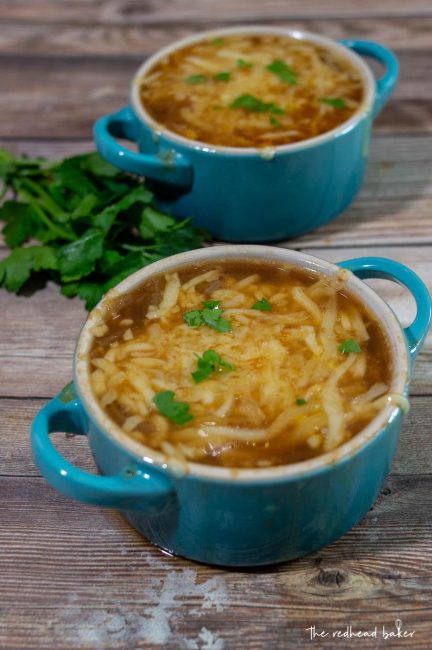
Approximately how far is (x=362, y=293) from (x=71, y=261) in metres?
0.70

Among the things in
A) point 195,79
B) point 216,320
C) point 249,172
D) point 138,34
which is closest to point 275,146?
point 249,172

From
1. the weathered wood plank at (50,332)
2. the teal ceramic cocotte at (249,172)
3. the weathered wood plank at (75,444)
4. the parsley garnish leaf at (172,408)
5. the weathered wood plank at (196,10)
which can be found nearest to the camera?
the parsley garnish leaf at (172,408)

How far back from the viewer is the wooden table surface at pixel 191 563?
1.33 metres

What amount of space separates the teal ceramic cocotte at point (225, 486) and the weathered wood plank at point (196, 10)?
71.8 inches

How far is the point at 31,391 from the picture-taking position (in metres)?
1.76

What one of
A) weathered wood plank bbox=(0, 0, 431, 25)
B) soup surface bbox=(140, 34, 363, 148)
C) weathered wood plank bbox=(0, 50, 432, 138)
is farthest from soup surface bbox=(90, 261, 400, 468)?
weathered wood plank bbox=(0, 0, 431, 25)

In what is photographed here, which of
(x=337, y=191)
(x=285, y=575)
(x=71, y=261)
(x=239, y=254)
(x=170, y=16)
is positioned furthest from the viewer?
(x=170, y=16)

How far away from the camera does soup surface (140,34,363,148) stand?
6.42 feet

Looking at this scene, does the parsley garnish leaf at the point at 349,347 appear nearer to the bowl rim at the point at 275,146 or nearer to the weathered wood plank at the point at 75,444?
the weathered wood plank at the point at 75,444

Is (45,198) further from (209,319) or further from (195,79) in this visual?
(209,319)

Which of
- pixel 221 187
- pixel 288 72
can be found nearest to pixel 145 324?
pixel 221 187

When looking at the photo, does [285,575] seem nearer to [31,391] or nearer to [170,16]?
[31,391]

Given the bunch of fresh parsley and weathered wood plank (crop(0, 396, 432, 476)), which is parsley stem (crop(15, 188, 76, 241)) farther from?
weathered wood plank (crop(0, 396, 432, 476))

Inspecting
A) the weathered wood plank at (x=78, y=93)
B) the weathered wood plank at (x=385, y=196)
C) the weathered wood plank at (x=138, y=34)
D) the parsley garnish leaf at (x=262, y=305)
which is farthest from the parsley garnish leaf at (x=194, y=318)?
the weathered wood plank at (x=138, y=34)
